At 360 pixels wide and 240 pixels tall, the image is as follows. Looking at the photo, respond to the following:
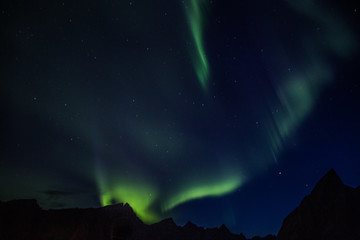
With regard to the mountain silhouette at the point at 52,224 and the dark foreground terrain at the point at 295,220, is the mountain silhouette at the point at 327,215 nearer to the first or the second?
the dark foreground terrain at the point at 295,220

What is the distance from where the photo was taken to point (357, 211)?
251 ft

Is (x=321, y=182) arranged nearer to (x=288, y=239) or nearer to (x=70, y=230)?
(x=288, y=239)

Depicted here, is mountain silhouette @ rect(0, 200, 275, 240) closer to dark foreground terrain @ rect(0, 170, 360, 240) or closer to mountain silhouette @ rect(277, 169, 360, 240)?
dark foreground terrain @ rect(0, 170, 360, 240)

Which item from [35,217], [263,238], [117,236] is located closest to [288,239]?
[263,238]

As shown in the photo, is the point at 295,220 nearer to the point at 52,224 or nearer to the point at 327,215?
the point at 327,215

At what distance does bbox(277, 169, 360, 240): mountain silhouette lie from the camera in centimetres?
7412

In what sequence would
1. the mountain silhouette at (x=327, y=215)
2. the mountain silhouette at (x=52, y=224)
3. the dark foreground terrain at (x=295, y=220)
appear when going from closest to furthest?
the mountain silhouette at (x=327, y=215) → the dark foreground terrain at (x=295, y=220) → the mountain silhouette at (x=52, y=224)

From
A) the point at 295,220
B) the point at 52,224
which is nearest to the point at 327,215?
the point at 295,220

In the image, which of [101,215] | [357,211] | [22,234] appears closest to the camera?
[357,211]

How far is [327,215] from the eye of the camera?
259 ft

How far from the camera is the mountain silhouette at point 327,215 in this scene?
74125mm

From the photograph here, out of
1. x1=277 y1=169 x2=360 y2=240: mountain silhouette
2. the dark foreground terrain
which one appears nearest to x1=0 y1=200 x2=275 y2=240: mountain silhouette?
the dark foreground terrain

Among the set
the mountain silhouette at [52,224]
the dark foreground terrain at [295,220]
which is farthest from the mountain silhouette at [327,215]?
the mountain silhouette at [52,224]

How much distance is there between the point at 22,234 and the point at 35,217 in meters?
7.00
